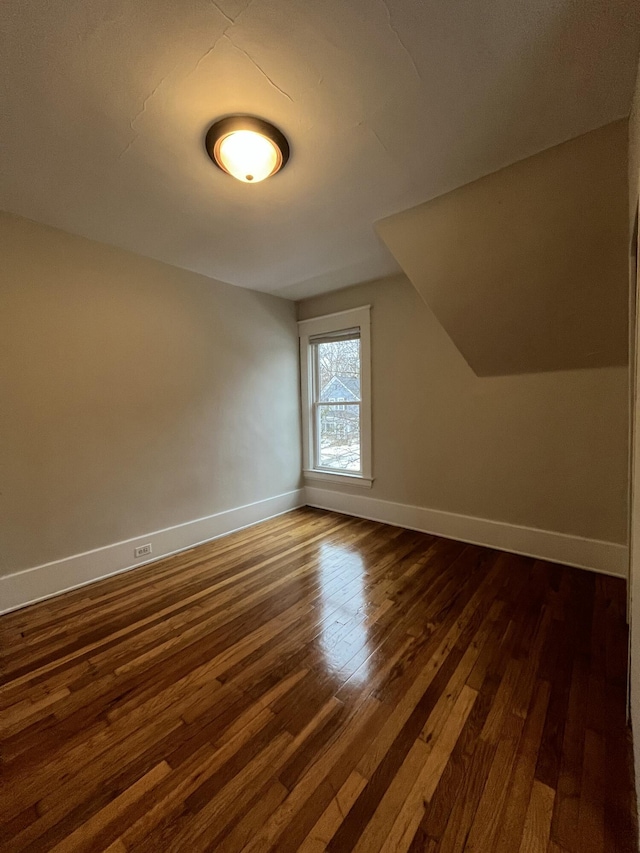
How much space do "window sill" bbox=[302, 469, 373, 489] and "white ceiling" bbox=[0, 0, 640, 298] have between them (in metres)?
2.57

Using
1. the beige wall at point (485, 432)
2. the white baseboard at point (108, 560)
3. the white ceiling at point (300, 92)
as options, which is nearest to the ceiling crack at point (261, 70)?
the white ceiling at point (300, 92)

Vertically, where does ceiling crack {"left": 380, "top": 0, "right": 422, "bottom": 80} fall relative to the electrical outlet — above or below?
above

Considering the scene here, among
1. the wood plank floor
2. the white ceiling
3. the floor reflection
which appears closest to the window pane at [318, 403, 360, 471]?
the floor reflection

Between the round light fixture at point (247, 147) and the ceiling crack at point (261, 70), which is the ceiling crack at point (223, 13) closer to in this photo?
the ceiling crack at point (261, 70)

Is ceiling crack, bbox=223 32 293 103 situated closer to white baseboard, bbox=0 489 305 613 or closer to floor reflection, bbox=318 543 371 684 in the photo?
floor reflection, bbox=318 543 371 684

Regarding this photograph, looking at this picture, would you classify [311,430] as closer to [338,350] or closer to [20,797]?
[338,350]

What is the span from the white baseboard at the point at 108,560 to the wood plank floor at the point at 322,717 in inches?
5.2

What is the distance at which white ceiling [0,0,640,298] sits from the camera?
108 cm

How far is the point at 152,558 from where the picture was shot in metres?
2.85

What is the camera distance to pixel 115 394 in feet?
8.63

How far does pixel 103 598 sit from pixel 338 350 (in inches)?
126

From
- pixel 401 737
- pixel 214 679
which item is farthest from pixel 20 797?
pixel 401 737

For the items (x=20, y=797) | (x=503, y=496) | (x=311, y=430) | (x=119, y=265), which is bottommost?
(x=20, y=797)

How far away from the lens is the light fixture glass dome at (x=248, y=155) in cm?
152
